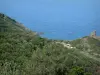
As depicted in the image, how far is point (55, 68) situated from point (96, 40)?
68329 millimetres

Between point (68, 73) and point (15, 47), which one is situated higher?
point (15, 47)

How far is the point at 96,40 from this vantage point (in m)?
90.3

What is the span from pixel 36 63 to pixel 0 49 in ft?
33.3

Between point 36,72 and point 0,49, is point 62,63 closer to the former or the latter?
point 36,72

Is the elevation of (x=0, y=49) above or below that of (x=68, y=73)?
above

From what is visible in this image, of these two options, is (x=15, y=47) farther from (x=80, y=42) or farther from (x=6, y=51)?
(x=80, y=42)

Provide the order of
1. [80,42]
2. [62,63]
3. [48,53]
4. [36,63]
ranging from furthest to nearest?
[80,42] < [48,53] < [62,63] < [36,63]

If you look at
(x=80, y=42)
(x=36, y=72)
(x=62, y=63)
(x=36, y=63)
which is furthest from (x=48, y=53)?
(x=80, y=42)

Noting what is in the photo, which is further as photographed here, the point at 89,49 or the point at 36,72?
the point at 89,49

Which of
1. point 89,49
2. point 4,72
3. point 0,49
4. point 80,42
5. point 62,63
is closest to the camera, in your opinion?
point 4,72

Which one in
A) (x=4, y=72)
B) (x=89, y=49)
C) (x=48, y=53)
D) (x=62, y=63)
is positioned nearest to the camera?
(x=4, y=72)

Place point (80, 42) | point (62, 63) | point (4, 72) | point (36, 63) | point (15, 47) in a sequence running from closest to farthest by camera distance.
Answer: point (4, 72) < point (36, 63) < point (62, 63) < point (15, 47) < point (80, 42)

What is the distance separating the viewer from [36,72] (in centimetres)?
2228

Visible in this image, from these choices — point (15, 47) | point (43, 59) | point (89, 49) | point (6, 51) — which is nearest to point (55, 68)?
point (43, 59)
